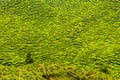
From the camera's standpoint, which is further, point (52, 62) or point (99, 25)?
point (99, 25)

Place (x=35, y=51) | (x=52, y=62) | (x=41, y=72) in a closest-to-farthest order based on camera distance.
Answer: (x=41, y=72)
(x=52, y=62)
(x=35, y=51)

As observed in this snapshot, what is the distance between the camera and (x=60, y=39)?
25.6ft

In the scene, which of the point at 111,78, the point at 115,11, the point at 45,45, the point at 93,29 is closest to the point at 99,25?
Result: the point at 93,29

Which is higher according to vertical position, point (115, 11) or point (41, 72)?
point (115, 11)

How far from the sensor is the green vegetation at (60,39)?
6395mm

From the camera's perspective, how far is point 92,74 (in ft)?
20.6

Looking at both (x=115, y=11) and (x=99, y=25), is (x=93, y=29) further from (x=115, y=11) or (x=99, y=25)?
(x=115, y=11)

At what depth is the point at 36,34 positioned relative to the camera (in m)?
8.05

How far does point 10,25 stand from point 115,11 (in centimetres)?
332

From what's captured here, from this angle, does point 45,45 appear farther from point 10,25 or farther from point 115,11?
point 115,11

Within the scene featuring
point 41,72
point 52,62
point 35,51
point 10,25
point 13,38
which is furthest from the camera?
point 10,25

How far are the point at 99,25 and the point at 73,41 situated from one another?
44.8 inches

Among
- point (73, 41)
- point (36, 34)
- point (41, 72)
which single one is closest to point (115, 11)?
point (73, 41)

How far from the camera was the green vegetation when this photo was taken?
639 cm
